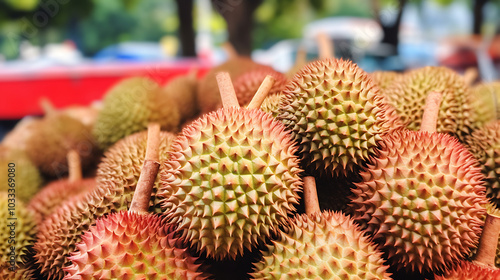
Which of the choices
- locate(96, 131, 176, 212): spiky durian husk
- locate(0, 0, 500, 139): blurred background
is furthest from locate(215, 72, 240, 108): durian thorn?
locate(0, 0, 500, 139): blurred background

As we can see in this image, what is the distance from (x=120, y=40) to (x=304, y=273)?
11.9 m

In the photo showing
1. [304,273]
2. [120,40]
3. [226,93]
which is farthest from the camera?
[120,40]

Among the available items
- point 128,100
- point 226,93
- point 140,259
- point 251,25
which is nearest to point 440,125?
point 226,93

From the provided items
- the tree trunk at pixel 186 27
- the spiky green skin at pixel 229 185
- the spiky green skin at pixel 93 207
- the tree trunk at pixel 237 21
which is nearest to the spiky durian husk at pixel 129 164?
the spiky green skin at pixel 93 207

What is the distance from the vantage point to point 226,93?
5.14 ft

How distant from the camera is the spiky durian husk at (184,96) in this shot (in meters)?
2.93

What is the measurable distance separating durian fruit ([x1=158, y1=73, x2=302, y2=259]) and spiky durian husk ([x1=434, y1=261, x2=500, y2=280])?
1.81 ft

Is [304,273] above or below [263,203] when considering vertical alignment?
below

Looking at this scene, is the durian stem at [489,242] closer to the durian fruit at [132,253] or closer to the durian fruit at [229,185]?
the durian fruit at [229,185]

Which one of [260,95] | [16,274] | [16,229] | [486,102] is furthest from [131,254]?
[486,102]

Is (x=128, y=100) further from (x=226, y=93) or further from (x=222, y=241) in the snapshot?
(x=222, y=241)

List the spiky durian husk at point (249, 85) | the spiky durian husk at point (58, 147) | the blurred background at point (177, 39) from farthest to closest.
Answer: the blurred background at point (177, 39) → the spiky durian husk at point (58, 147) → the spiky durian husk at point (249, 85)

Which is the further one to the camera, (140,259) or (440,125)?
(440,125)

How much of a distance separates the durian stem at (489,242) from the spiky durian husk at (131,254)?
0.93 m
